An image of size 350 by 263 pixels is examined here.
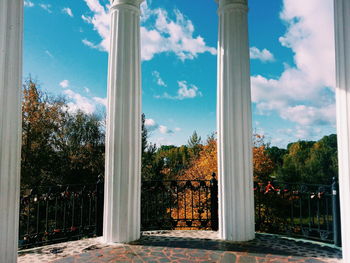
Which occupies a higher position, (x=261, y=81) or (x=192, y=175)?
(x=261, y=81)

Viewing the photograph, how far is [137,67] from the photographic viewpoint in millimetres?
5020

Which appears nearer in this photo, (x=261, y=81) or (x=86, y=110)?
(x=86, y=110)

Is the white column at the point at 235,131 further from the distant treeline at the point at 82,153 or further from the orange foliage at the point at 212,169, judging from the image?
the distant treeline at the point at 82,153

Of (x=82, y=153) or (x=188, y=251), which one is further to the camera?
(x=82, y=153)

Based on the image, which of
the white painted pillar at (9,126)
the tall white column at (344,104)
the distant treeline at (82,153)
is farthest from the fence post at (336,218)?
the distant treeline at (82,153)

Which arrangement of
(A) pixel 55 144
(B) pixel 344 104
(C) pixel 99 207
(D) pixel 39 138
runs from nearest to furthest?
(B) pixel 344 104 < (C) pixel 99 207 < (D) pixel 39 138 < (A) pixel 55 144

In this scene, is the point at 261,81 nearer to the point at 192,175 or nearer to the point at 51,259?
the point at 192,175

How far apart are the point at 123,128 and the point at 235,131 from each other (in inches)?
84.2

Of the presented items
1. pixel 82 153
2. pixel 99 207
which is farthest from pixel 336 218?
pixel 82 153

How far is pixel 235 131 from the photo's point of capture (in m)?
4.80

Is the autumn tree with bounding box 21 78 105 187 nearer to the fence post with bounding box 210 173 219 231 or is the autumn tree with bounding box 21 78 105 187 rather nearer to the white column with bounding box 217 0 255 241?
the fence post with bounding box 210 173 219 231

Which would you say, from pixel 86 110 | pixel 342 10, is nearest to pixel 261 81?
pixel 86 110

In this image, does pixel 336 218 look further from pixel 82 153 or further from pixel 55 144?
pixel 55 144

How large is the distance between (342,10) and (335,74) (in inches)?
28.8
